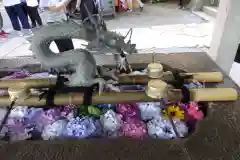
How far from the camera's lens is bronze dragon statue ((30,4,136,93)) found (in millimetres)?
753

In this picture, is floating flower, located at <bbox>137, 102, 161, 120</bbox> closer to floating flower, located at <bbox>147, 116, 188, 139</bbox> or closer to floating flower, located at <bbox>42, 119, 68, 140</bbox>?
floating flower, located at <bbox>147, 116, 188, 139</bbox>

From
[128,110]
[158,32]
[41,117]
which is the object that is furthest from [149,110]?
[158,32]

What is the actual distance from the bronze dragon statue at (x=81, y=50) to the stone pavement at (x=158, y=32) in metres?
1.63

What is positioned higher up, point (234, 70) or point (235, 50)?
point (235, 50)

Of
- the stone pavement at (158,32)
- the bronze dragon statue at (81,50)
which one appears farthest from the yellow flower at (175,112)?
the stone pavement at (158,32)

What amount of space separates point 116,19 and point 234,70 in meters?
2.60

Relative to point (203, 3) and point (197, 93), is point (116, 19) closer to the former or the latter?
point (203, 3)

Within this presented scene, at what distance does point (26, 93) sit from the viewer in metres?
0.83

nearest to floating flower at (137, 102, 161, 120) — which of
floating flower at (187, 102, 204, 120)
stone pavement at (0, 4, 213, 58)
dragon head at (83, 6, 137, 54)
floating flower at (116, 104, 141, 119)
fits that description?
floating flower at (116, 104, 141, 119)

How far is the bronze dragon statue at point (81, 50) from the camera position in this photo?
29.7 inches

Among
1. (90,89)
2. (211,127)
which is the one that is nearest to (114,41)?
(90,89)

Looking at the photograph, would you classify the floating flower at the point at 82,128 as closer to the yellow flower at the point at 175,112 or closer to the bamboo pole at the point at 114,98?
the bamboo pole at the point at 114,98

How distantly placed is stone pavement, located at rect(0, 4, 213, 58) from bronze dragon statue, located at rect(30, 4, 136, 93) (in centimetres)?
163

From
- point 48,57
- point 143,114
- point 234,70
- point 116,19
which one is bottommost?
point 116,19
